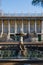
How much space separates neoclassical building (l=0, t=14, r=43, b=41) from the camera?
2720 centimetres

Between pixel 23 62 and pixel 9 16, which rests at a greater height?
pixel 9 16

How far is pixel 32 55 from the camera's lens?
8.20 meters

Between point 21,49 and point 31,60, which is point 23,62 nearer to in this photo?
point 31,60

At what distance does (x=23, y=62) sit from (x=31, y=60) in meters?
0.28

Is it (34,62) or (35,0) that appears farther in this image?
(35,0)

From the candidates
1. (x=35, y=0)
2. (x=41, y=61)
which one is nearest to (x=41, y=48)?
(x=41, y=61)

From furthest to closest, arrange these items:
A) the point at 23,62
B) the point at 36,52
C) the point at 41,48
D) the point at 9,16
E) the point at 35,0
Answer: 1. the point at 9,16
2. the point at 35,0
3. the point at 41,48
4. the point at 36,52
5. the point at 23,62

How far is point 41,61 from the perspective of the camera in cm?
784

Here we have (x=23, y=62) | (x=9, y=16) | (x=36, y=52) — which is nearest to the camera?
(x=23, y=62)

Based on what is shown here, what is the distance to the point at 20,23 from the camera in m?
28.0

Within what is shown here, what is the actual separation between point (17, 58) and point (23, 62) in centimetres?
28

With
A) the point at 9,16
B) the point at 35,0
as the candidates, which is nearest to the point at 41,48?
the point at 35,0

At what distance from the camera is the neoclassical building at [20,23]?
27203 millimetres

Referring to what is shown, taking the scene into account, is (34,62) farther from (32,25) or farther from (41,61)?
(32,25)
